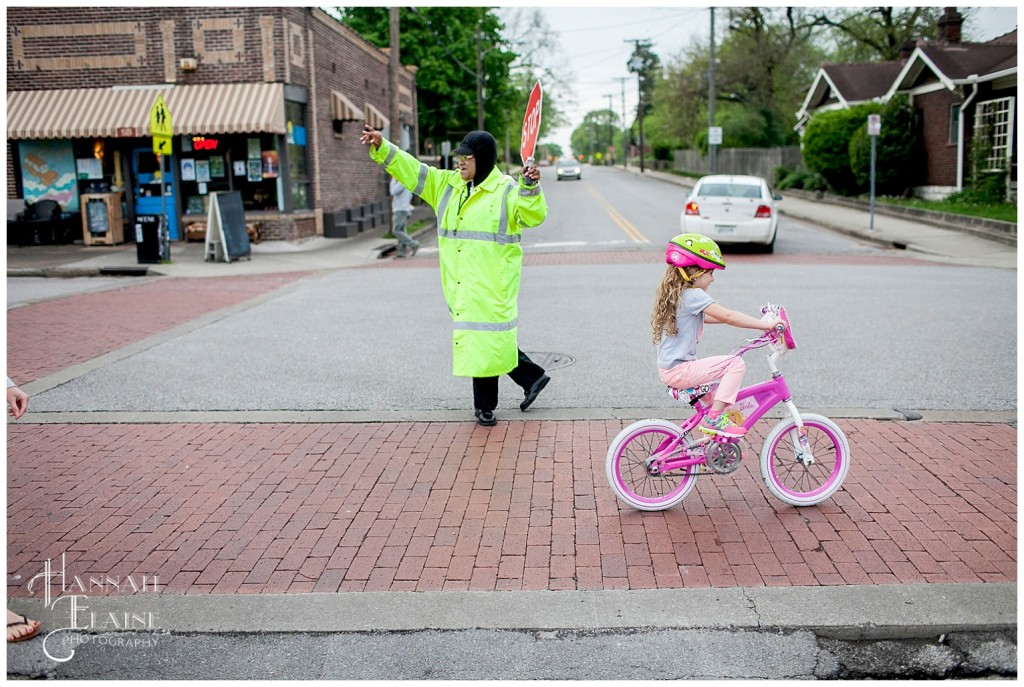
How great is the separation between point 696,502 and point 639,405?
6.25 ft

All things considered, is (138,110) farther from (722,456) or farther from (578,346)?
(722,456)

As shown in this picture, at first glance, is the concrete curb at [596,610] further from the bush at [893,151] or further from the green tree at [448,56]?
the green tree at [448,56]

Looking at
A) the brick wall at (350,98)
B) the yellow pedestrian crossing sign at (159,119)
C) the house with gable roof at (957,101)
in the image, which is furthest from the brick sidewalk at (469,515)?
the house with gable roof at (957,101)

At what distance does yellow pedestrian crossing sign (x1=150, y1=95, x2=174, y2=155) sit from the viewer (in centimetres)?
1712

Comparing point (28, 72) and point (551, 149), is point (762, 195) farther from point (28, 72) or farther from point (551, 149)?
point (551, 149)

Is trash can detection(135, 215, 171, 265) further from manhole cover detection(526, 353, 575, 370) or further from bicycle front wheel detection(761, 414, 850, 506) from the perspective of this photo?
bicycle front wheel detection(761, 414, 850, 506)

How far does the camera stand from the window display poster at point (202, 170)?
2189 cm

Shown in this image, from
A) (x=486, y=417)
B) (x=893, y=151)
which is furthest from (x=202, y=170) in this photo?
(x=893, y=151)

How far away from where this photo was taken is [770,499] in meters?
5.27

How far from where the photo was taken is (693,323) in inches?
195

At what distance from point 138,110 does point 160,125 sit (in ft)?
14.5

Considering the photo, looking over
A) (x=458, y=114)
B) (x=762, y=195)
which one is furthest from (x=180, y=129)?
(x=458, y=114)

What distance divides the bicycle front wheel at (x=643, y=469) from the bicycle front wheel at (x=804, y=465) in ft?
1.45

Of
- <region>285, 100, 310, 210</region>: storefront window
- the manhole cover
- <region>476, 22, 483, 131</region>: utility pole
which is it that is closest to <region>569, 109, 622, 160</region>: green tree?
<region>476, 22, 483, 131</region>: utility pole
